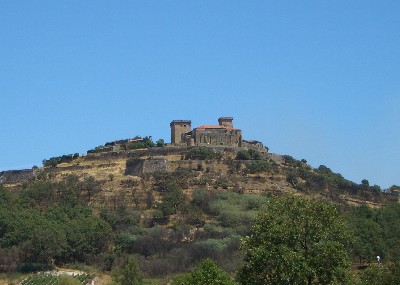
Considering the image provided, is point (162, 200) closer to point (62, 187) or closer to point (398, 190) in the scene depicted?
Answer: point (62, 187)

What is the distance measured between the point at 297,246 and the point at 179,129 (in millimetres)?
70270

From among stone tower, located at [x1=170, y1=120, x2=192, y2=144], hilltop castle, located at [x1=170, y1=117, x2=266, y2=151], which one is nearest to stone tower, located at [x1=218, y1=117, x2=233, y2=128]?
hilltop castle, located at [x1=170, y1=117, x2=266, y2=151]

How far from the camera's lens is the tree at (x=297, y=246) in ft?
97.9

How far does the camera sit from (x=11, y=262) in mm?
65438

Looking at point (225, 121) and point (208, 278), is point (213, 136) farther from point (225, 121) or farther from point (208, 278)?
point (208, 278)

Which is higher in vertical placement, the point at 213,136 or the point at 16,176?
the point at 213,136

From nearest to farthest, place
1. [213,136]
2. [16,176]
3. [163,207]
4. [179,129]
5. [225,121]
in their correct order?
1. [163,207]
2. [16,176]
3. [213,136]
4. [179,129]
5. [225,121]

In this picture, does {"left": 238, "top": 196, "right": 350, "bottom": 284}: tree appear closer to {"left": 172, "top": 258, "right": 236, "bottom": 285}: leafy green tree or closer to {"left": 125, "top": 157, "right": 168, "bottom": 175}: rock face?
{"left": 172, "top": 258, "right": 236, "bottom": 285}: leafy green tree

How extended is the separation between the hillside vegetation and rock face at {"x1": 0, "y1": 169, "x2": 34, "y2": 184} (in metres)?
2.51

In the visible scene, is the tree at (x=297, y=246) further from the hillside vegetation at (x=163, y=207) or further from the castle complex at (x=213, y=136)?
the castle complex at (x=213, y=136)

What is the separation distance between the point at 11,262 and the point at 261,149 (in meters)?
39.1

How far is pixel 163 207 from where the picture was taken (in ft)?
251

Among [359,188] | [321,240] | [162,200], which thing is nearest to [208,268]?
[321,240]

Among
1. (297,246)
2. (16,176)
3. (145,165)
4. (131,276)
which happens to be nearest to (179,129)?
(145,165)
